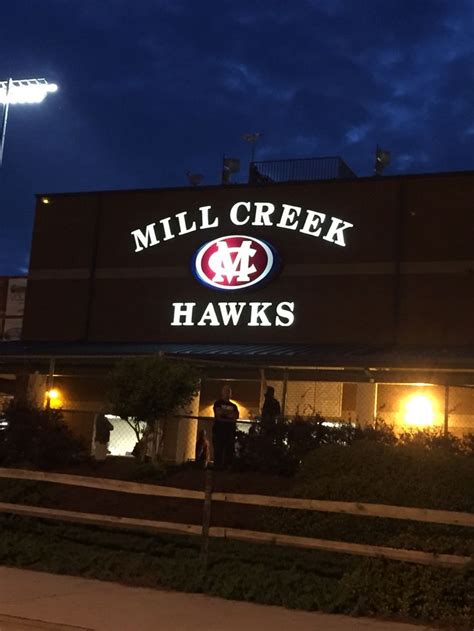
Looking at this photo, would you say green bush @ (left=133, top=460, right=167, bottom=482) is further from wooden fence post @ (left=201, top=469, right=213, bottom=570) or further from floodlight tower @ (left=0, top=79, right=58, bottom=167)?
floodlight tower @ (left=0, top=79, right=58, bottom=167)

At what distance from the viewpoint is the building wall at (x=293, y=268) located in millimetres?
23156

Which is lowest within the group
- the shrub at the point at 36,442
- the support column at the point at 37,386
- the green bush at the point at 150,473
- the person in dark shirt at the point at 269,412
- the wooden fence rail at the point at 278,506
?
the wooden fence rail at the point at 278,506

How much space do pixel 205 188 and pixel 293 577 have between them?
17490 mm

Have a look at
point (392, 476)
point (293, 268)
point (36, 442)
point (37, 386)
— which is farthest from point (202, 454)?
point (37, 386)

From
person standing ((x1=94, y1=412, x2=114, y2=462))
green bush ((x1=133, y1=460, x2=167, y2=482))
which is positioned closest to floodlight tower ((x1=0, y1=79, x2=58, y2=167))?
person standing ((x1=94, y1=412, x2=114, y2=462))

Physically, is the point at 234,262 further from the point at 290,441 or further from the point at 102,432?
the point at 290,441

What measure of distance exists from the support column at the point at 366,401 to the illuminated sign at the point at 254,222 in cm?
378

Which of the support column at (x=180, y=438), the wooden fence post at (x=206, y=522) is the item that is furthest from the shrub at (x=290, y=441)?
the support column at (x=180, y=438)

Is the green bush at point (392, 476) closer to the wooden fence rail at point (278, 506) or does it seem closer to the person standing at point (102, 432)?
the wooden fence rail at point (278, 506)

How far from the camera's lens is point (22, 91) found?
25.2 m

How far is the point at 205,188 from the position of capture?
26.4m

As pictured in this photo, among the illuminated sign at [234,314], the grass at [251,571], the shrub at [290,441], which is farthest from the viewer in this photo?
the illuminated sign at [234,314]

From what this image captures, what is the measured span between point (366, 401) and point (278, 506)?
12.6m

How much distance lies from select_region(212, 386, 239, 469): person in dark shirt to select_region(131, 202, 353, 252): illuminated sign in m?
8.92
